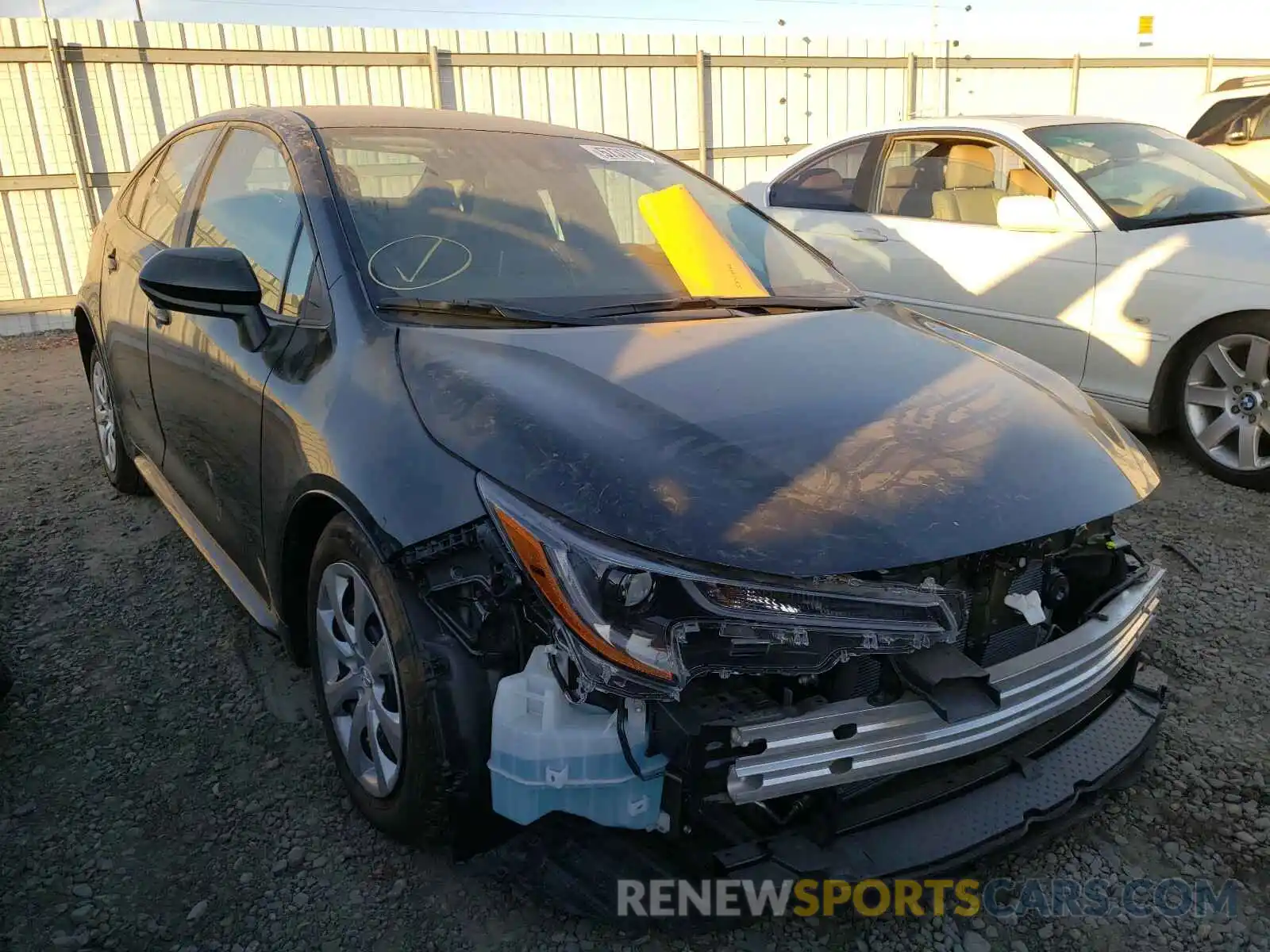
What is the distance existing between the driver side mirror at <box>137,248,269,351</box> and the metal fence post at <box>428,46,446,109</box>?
8038 millimetres

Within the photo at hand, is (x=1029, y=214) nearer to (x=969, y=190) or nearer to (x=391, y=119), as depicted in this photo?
(x=969, y=190)

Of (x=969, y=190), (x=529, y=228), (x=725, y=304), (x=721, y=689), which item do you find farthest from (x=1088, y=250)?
(x=721, y=689)

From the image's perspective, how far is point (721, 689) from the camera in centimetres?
174

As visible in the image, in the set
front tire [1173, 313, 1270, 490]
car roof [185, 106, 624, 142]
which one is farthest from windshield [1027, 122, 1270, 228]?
car roof [185, 106, 624, 142]

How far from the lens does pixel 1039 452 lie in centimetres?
201

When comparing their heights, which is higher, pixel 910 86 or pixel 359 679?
pixel 910 86

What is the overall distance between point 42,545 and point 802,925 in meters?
3.42

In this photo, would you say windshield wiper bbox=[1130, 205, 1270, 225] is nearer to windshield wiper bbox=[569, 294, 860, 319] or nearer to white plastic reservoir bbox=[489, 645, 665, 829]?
windshield wiper bbox=[569, 294, 860, 319]

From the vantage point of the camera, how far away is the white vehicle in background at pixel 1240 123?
6961 mm

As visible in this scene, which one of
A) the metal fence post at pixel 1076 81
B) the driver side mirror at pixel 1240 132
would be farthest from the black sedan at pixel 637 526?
the metal fence post at pixel 1076 81

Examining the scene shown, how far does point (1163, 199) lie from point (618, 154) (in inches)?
120

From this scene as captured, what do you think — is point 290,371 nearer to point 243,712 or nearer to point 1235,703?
point 243,712

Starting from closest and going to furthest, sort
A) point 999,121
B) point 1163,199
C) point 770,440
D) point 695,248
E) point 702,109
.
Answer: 1. point 770,440
2. point 695,248
3. point 1163,199
4. point 999,121
5. point 702,109

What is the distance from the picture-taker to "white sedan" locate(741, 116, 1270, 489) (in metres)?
4.25
